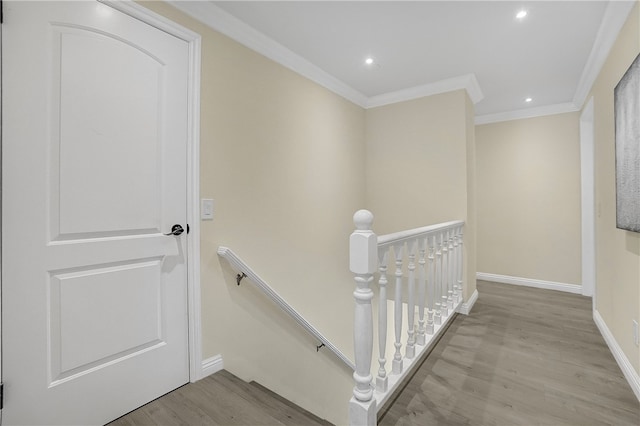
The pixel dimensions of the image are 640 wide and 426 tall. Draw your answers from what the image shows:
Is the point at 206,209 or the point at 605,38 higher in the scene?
the point at 605,38

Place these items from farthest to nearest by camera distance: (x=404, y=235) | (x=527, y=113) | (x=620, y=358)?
1. (x=527, y=113)
2. (x=620, y=358)
3. (x=404, y=235)

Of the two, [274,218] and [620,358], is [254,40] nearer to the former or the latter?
[274,218]

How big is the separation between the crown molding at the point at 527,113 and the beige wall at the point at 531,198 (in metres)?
0.06

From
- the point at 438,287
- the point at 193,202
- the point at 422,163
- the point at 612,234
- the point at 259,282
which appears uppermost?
the point at 422,163

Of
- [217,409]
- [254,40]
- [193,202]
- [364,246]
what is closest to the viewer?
[364,246]

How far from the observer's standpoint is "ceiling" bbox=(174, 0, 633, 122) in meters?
1.96

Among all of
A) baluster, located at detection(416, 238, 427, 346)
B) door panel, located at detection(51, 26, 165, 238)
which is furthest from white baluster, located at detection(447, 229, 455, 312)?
door panel, located at detection(51, 26, 165, 238)

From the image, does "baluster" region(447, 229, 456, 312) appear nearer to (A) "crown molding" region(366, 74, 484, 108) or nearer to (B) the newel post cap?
(A) "crown molding" region(366, 74, 484, 108)

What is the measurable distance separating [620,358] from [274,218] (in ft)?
8.74

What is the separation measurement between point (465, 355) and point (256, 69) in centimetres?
272

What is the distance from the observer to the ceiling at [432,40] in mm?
1956

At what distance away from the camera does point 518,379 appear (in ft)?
6.17

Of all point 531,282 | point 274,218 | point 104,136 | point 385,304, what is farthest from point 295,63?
point 531,282

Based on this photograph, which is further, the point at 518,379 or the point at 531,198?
the point at 531,198
